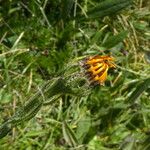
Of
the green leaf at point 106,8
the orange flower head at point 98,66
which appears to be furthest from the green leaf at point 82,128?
the orange flower head at point 98,66

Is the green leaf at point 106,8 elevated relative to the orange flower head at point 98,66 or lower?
lower

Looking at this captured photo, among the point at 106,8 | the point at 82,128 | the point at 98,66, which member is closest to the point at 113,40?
the point at 106,8

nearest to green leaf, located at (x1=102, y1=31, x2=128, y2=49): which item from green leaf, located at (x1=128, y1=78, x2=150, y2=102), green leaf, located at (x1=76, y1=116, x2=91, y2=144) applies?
green leaf, located at (x1=128, y1=78, x2=150, y2=102)

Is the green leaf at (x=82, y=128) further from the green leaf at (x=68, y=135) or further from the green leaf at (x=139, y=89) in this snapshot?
the green leaf at (x=139, y=89)

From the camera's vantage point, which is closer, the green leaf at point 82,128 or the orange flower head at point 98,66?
the orange flower head at point 98,66

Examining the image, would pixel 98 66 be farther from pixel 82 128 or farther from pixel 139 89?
pixel 139 89

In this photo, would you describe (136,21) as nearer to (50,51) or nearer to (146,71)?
(146,71)
